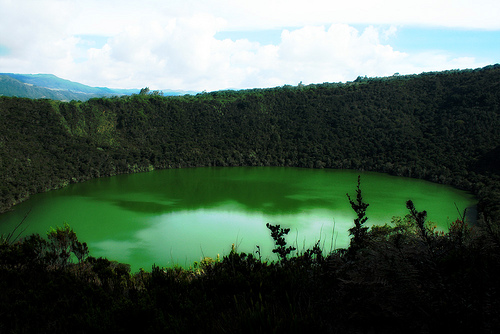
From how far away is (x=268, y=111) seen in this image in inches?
2292

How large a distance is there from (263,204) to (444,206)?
604 inches

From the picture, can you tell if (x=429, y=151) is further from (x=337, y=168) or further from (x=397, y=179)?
(x=337, y=168)

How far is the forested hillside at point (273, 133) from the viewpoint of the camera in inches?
1344

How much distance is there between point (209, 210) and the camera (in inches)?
1056

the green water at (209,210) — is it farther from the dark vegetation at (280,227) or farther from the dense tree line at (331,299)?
the dense tree line at (331,299)

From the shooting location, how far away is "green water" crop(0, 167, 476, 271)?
61.0 feet

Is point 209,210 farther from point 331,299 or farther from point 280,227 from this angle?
point 331,299

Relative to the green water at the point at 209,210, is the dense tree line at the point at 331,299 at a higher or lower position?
higher

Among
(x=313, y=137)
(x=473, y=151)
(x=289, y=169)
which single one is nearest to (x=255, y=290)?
(x=473, y=151)

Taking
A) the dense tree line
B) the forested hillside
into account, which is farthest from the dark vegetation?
the forested hillside

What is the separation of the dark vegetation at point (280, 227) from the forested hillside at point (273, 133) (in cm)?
20

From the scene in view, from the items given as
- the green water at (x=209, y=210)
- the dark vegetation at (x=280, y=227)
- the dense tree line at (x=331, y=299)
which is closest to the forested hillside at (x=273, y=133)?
the dark vegetation at (x=280, y=227)

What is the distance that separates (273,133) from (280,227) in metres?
40.3

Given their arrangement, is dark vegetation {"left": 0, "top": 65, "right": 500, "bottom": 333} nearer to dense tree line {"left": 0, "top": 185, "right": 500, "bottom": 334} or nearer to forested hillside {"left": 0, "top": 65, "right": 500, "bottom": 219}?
dense tree line {"left": 0, "top": 185, "right": 500, "bottom": 334}
